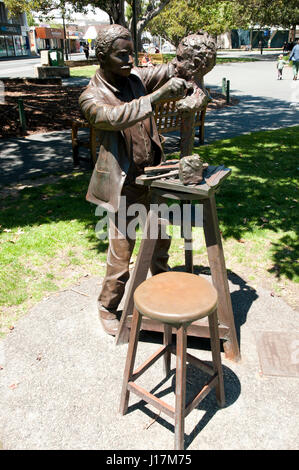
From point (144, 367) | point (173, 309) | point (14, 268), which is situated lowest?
point (14, 268)

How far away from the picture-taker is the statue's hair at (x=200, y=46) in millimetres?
2635

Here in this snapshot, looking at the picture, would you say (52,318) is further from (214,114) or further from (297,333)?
(214,114)

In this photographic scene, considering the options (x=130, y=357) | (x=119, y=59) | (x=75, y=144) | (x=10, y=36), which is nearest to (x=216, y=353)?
(x=130, y=357)

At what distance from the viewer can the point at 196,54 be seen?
268 centimetres

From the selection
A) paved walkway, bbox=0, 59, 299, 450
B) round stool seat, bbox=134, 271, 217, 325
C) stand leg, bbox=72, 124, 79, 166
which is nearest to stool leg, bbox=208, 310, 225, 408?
paved walkway, bbox=0, 59, 299, 450

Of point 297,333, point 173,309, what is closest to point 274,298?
point 297,333

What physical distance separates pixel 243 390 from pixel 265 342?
25.2 inches

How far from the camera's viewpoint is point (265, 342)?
3.71 metres

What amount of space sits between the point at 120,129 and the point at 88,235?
3.15 m

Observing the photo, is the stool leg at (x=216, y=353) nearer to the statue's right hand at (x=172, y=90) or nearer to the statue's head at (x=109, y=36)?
the statue's right hand at (x=172, y=90)

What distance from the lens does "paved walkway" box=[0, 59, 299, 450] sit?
282 cm

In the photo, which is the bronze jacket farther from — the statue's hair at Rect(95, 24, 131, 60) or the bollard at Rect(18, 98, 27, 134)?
the bollard at Rect(18, 98, 27, 134)

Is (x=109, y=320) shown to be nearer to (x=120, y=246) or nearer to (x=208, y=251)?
(x=120, y=246)

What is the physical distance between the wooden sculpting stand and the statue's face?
781 millimetres
